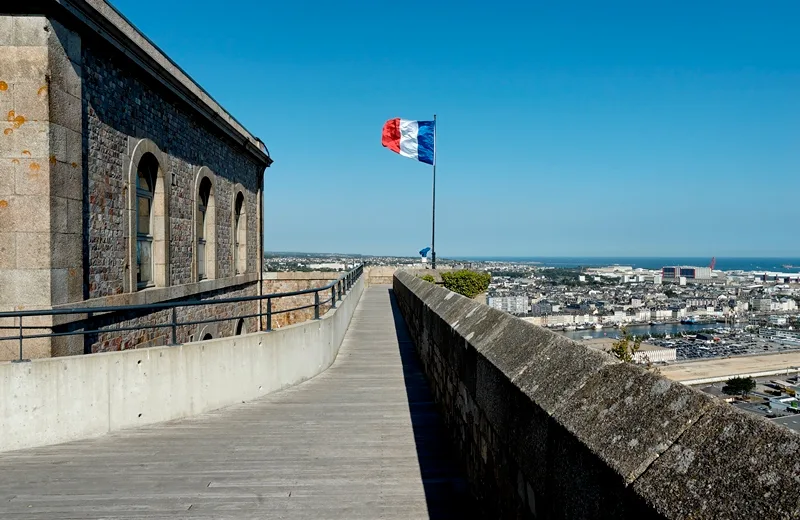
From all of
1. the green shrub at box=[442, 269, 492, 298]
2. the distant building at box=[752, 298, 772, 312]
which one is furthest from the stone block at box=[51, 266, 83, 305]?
the distant building at box=[752, 298, 772, 312]

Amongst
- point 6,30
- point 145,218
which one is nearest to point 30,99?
point 6,30

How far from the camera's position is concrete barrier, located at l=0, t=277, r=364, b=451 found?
20.4ft

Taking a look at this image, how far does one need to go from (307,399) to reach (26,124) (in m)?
6.14

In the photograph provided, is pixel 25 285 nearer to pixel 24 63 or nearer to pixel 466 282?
pixel 24 63

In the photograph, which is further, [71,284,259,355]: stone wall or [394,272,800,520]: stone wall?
[71,284,259,355]: stone wall

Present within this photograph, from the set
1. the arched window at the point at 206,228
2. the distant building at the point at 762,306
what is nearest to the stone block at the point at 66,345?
the arched window at the point at 206,228

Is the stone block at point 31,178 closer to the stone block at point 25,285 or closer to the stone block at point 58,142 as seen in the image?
the stone block at point 58,142

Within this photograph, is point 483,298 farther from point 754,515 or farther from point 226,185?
point 754,515

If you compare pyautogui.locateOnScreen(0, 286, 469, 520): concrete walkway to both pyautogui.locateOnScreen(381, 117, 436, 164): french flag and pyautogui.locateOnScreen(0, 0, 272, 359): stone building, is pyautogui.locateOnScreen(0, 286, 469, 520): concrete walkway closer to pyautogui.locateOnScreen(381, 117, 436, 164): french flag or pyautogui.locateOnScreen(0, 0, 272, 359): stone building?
pyautogui.locateOnScreen(0, 0, 272, 359): stone building

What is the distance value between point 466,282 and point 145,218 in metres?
18.1

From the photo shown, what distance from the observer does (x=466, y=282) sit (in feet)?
93.8

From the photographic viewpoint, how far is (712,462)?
1575 millimetres

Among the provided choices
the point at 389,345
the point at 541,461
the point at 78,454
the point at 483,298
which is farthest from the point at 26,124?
the point at 483,298

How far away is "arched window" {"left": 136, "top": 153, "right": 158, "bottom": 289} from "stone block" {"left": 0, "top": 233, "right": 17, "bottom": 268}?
3.48 m
